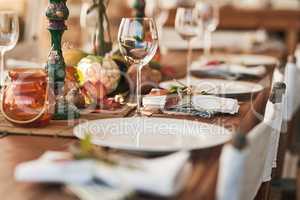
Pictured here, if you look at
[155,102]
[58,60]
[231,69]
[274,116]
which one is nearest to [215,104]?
[155,102]

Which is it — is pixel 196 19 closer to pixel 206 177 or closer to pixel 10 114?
pixel 10 114

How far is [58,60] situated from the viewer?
133cm

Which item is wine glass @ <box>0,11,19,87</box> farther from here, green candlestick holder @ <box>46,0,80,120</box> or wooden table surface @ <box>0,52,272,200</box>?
wooden table surface @ <box>0,52,272,200</box>

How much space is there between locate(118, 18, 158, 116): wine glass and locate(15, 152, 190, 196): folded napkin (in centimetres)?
45

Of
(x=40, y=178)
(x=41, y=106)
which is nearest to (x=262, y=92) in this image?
(x=41, y=106)

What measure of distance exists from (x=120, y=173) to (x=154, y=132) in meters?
0.38

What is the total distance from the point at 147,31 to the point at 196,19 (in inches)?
33.7

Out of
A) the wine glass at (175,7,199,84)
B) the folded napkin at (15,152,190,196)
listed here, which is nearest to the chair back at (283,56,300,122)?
the wine glass at (175,7,199,84)

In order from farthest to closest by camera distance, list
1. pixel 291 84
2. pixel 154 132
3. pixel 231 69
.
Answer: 1. pixel 231 69
2. pixel 291 84
3. pixel 154 132

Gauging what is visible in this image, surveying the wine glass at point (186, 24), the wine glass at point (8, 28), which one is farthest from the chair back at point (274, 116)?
the wine glass at point (186, 24)

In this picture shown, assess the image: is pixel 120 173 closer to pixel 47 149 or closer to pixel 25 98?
pixel 47 149

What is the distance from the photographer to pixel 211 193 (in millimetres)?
846

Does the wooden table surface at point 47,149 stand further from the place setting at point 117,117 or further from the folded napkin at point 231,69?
the folded napkin at point 231,69

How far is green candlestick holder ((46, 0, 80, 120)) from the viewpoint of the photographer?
1289 mm
